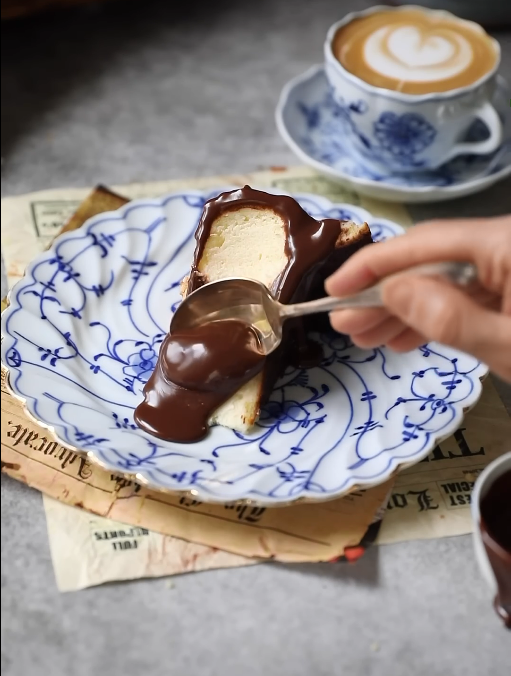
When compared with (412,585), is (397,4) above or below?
above

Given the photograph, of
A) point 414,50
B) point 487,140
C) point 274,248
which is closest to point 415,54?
point 414,50

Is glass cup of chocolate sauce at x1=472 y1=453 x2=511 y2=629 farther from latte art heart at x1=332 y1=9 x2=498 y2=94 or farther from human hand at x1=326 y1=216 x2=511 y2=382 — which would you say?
latte art heart at x1=332 y1=9 x2=498 y2=94

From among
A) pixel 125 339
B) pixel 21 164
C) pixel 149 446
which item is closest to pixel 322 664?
pixel 149 446

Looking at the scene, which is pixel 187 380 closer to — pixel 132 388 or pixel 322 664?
pixel 132 388

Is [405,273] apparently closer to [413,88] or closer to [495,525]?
[495,525]

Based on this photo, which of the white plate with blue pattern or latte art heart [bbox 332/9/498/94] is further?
latte art heart [bbox 332/9/498/94]

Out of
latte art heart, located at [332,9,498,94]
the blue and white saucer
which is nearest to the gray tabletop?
the blue and white saucer
